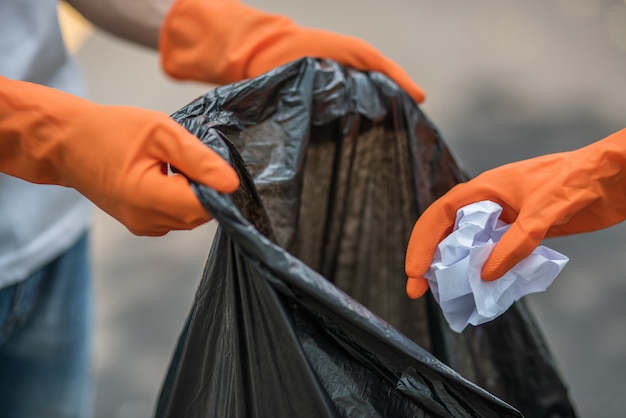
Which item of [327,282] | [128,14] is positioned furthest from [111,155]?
[128,14]

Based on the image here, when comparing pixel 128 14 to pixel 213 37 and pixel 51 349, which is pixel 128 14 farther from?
pixel 51 349

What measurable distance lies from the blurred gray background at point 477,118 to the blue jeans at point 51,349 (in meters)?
1.10

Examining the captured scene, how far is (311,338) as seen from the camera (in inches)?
33.3

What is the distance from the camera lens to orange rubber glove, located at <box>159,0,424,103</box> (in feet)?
3.93

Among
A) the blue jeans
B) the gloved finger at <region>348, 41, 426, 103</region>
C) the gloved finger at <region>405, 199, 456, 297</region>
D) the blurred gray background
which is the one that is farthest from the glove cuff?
the blurred gray background

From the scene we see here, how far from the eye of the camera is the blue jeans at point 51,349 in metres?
1.23

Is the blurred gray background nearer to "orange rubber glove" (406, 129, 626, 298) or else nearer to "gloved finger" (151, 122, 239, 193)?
"orange rubber glove" (406, 129, 626, 298)

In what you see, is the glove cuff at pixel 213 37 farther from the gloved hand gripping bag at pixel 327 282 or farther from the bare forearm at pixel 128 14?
the gloved hand gripping bag at pixel 327 282

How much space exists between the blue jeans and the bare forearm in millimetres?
375

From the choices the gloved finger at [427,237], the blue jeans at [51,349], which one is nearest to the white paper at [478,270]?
the gloved finger at [427,237]

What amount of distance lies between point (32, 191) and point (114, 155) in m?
0.40

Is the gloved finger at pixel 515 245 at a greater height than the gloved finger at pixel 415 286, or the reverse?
the gloved finger at pixel 515 245

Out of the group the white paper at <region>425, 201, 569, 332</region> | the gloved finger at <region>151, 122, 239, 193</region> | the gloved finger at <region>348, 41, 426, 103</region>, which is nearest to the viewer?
the gloved finger at <region>151, 122, 239, 193</region>

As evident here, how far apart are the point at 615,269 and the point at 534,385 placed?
1648 mm
